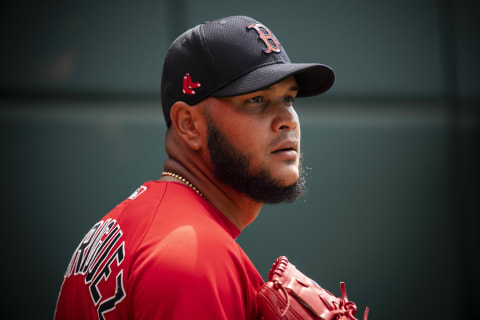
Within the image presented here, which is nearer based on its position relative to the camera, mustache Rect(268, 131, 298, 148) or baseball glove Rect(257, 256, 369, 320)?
baseball glove Rect(257, 256, 369, 320)

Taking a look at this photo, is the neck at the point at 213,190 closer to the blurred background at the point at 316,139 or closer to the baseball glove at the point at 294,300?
the baseball glove at the point at 294,300

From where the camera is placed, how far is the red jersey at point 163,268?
1.48 meters

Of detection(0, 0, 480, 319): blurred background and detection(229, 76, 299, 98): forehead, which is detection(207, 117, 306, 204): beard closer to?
detection(229, 76, 299, 98): forehead

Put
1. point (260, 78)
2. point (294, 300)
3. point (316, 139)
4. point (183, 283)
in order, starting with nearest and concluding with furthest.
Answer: point (183, 283)
point (294, 300)
point (260, 78)
point (316, 139)

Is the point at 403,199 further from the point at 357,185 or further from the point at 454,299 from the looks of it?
the point at 454,299

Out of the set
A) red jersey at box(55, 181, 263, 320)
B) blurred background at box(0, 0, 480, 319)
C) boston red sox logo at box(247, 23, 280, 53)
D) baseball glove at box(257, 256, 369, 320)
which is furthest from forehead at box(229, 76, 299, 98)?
blurred background at box(0, 0, 480, 319)

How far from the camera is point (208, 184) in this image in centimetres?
211

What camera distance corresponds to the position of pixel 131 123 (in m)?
3.83

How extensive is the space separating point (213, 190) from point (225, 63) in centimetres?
51

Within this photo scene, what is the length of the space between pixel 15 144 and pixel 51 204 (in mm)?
461

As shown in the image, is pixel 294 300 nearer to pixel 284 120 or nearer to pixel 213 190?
pixel 213 190

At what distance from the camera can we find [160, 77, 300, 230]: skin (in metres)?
2.04

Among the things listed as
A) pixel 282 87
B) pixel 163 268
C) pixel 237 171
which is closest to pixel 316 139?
pixel 282 87

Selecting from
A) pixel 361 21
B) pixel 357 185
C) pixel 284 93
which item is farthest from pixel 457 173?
pixel 284 93
